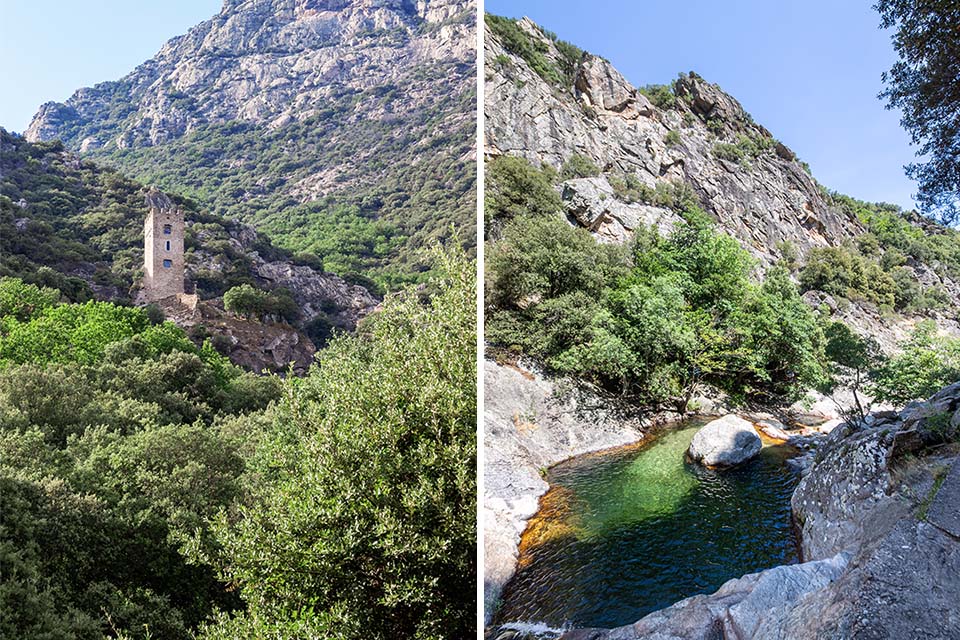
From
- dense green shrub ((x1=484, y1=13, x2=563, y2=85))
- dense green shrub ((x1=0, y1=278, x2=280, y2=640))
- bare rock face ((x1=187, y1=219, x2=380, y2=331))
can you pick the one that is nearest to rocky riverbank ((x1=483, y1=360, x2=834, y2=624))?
dense green shrub ((x1=484, y1=13, x2=563, y2=85))

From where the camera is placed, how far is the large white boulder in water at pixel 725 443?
2205mm

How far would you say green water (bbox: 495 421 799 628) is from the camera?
1960 mm

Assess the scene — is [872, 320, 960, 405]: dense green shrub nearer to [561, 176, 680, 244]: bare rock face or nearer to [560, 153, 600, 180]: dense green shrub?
[561, 176, 680, 244]: bare rock face

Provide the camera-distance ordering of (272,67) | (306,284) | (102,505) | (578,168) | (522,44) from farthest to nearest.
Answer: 1. (272,67)
2. (306,284)
3. (102,505)
4. (578,168)
5. (522,44)

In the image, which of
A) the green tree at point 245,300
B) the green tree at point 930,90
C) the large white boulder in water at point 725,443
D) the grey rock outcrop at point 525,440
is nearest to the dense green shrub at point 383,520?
the grey rock outcrop at point 525,440

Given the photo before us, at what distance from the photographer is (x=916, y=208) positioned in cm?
201

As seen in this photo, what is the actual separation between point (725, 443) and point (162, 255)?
3020 centimetres

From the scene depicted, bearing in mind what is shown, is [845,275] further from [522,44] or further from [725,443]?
[522,44]

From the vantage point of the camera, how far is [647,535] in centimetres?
216

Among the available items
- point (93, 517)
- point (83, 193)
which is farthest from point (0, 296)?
point (83, 193)

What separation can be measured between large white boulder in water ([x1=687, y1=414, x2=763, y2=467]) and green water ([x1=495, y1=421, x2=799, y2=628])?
0.14 ft

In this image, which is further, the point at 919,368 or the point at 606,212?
the point at 606,212

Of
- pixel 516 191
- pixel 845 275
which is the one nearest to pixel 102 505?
pixel 516 191

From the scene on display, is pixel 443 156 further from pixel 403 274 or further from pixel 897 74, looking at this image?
pixel 897 74
